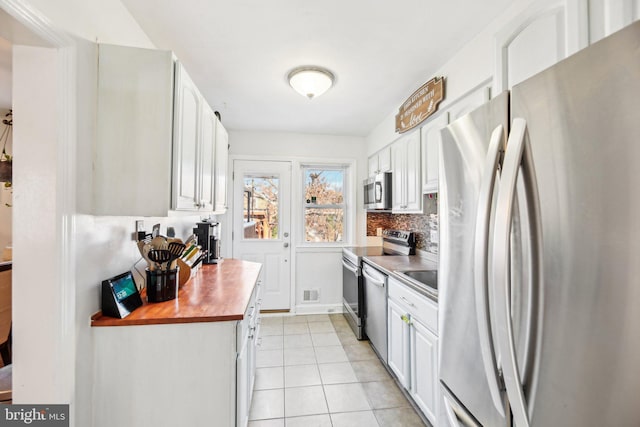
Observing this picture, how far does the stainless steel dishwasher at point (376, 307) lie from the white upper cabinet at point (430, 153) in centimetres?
84

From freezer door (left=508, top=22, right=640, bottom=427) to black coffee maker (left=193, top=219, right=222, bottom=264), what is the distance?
249 cm

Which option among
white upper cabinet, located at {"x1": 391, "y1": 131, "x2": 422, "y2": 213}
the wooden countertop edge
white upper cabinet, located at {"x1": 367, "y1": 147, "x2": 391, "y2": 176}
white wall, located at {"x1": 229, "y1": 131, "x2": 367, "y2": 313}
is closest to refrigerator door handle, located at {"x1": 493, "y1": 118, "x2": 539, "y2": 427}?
the wooden countertop edge

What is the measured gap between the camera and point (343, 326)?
3.36 metres

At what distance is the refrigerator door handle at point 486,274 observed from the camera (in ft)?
2.32

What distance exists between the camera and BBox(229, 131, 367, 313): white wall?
3.77m

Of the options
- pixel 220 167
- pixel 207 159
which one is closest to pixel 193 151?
pixel 207 159

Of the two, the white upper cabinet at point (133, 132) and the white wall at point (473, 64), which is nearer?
the white upper cabinet at point (133, 132)

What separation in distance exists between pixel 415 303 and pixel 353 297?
4.56 feet

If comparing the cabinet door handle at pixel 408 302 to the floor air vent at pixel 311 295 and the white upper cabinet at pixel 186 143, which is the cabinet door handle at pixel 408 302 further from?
the floor air vent at pixel 311 295

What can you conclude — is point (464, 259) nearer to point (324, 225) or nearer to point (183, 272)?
point (183, 272)

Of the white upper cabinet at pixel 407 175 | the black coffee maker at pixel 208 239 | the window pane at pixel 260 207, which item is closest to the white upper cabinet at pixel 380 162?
the white upper cabinet at pixel 407 175

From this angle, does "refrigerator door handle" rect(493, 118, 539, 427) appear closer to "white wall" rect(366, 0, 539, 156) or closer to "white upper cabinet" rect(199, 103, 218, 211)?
"white wall" rect(366, 0, 539, 156)

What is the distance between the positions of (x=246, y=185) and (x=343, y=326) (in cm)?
219

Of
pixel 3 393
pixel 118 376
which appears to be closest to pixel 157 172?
pixel 118 376
